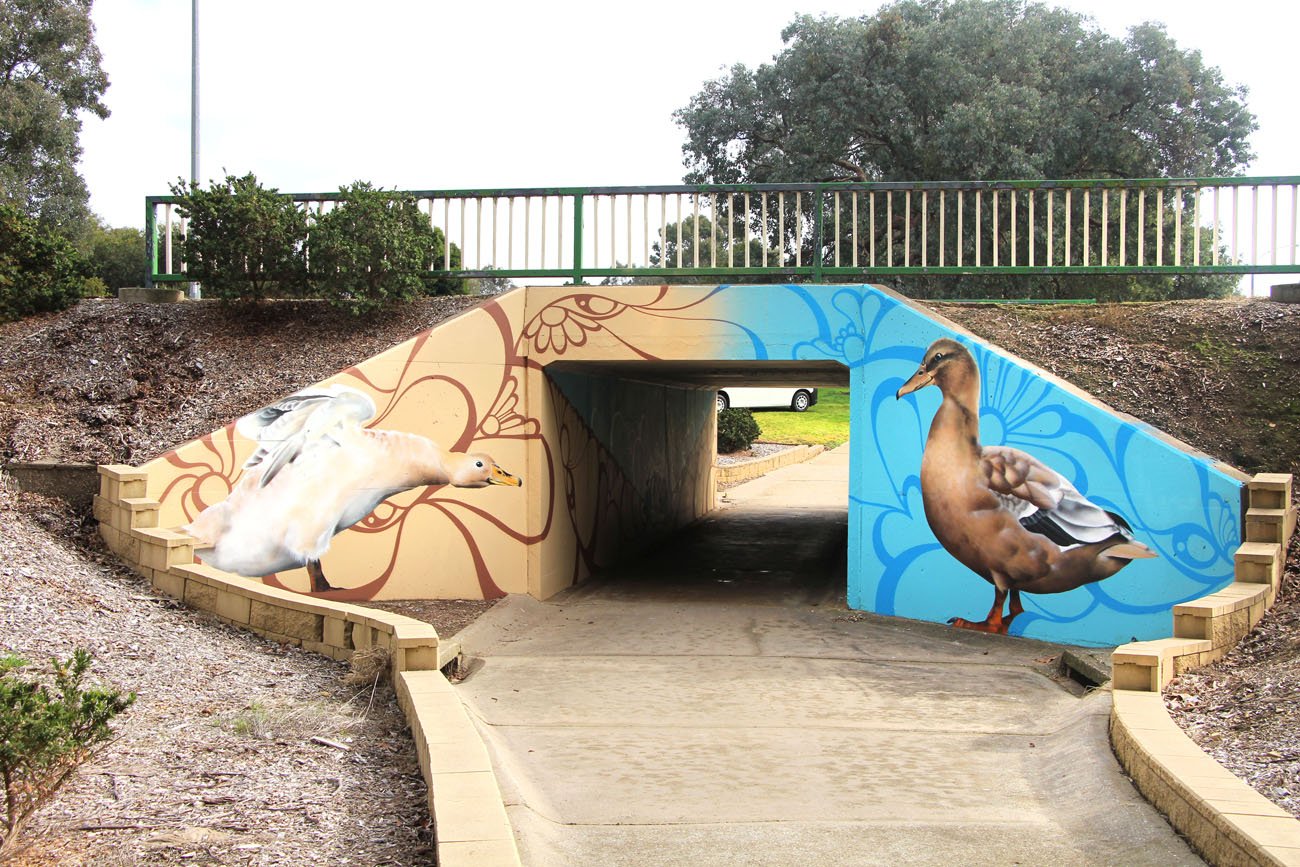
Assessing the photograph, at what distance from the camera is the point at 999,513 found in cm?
1064

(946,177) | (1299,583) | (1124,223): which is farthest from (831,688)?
(946,177)

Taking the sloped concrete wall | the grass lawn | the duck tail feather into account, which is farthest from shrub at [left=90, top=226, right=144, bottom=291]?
the duck tail feather

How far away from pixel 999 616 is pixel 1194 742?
15.9 ft

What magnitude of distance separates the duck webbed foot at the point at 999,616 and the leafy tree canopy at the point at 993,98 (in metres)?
17.9

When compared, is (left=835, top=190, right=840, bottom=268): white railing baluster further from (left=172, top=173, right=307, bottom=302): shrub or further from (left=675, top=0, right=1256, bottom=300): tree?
(left=675, top=0, right=1256, bottom=300): tree

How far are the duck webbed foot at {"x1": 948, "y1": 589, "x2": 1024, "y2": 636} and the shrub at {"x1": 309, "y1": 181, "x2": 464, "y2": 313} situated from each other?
6953 millimetres

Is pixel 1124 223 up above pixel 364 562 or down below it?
above

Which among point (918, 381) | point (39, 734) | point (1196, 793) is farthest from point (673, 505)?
point (39, 734)

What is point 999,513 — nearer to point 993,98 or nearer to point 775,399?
point 993,98

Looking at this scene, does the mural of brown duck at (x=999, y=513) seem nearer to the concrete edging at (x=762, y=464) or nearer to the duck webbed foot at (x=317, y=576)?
the duck webbed foot at (x=317, y=576)

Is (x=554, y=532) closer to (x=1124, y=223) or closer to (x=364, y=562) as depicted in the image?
(x=364, y=562)

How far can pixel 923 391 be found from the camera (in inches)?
442

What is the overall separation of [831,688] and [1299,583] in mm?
3525

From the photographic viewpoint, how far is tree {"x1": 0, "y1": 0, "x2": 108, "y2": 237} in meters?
27.9
